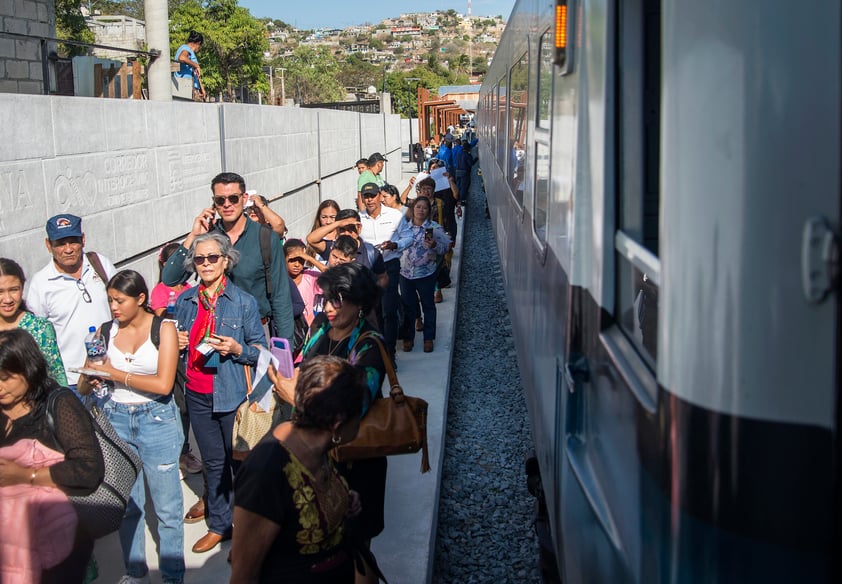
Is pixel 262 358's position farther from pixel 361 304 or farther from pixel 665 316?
pixel 665 316

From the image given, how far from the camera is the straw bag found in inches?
175

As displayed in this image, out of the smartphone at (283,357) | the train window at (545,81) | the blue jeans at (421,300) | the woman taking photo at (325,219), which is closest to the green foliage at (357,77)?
the blue jeans at (421,300)

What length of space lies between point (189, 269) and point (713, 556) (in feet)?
13.8

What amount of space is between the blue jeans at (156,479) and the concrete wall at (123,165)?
5.59 ft

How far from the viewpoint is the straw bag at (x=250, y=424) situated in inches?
175

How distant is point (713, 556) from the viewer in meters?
1.57

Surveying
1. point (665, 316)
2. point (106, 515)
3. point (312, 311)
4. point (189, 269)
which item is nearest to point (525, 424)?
point (312, 311)

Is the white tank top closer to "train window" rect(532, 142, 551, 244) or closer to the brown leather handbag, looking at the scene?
the brown leather handbag

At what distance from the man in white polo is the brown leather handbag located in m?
4.44

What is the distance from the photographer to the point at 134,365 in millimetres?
4258

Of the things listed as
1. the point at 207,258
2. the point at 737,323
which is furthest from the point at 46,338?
the point at 737,323

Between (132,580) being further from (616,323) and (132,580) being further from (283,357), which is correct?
(616,323)

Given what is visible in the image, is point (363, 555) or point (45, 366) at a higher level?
point (45, 366)

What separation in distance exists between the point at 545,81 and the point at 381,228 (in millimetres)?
4203
